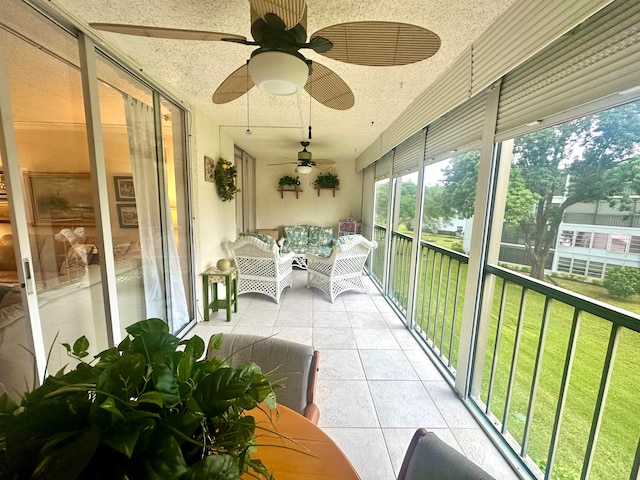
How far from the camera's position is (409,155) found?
2980mm

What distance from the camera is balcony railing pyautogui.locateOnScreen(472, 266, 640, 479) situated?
3.41 feet

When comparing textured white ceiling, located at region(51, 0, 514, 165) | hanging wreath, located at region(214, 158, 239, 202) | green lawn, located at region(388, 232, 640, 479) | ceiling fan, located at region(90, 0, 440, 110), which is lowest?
green lawn, located at region(388, 232, 640, 479)

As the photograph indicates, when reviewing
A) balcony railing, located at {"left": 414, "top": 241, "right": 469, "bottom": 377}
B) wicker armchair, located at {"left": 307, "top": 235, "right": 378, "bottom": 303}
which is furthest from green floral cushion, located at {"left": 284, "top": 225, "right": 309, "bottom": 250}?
balcony railing, located at {"left": 414, "top": 241, "right": 469, "bottom": 377}

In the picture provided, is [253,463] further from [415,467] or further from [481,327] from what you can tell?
[481,327]

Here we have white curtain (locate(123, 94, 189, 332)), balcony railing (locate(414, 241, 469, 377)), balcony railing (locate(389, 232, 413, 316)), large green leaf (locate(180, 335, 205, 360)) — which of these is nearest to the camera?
large green leaf (locate(180, 335, 205, 360))

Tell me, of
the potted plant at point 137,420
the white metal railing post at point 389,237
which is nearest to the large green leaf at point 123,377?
the potted plant at point 137,420

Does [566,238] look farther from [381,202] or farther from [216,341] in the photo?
[381,202]

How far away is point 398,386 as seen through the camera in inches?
76.5

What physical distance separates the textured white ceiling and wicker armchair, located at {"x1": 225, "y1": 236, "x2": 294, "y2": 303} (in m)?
1.54

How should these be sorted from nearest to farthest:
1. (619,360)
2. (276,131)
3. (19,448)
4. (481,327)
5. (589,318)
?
(19,448), (619,360), (589,318), (481,327), (276,131)

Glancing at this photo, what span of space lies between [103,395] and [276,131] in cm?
365

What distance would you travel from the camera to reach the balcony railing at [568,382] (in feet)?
3.41

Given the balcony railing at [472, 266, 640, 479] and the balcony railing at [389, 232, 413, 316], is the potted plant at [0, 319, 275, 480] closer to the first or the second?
the balcony railing at [472, 266, 640, 479]

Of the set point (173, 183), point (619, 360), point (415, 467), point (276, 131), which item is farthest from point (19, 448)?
point (276, 131)
